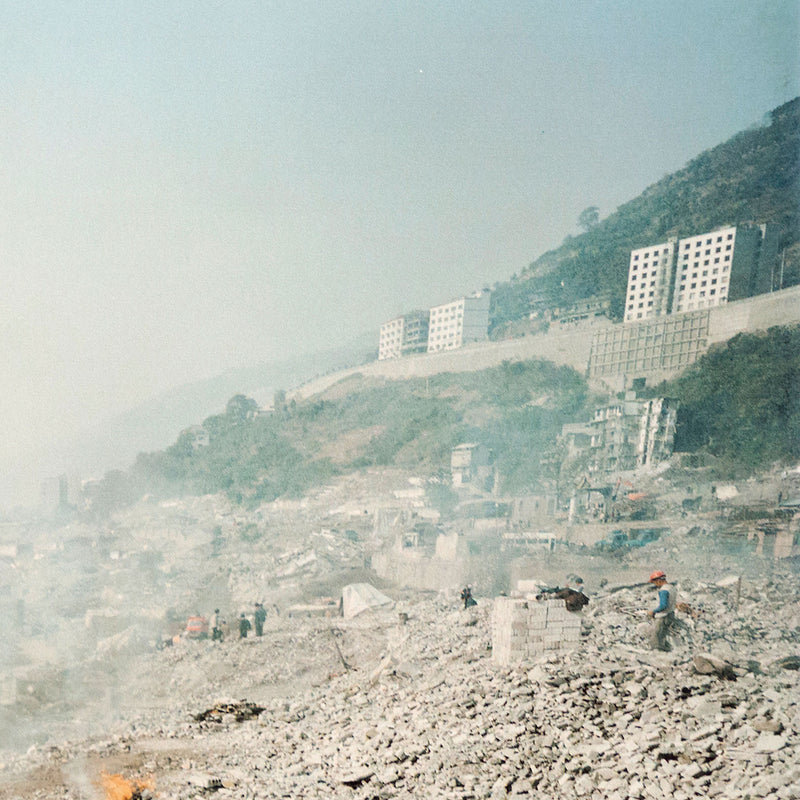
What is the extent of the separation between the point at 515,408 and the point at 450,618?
5.60 m

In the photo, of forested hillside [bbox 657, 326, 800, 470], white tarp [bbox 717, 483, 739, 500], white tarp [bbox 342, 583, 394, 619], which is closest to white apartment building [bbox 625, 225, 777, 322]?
forested hillside [bbox 657, 326, 800, 470]

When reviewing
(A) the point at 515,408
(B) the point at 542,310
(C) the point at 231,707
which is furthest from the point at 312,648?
(B) the point at 542,310

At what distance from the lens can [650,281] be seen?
10477 millimetres

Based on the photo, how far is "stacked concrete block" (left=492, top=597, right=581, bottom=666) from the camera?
464 cm

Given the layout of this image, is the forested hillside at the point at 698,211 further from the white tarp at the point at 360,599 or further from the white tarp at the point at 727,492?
the white tarp at the point at 360,599

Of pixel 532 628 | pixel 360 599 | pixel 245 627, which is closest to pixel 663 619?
pixel 532 628

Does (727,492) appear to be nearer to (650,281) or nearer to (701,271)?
(701,271)

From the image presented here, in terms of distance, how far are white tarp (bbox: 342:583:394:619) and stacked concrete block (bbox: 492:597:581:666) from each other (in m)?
3.51

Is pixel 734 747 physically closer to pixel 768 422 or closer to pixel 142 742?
pixel 142 742

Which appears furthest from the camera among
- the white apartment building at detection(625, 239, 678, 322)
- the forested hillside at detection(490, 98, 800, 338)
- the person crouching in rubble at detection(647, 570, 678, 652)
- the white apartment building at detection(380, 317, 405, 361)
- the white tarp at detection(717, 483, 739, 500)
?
the white apartment building at detection(380, 317, 405, 361)

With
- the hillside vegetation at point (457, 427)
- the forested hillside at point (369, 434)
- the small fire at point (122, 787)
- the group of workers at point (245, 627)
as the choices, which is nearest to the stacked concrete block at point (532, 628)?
the small fire at point (122, 787)

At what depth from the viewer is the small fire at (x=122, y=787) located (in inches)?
165

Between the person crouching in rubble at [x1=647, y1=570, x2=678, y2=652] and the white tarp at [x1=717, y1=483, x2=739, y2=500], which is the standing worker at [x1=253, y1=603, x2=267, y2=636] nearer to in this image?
the person crouching in rubble at [x1=647, y1=570, x2=678, y2=652]

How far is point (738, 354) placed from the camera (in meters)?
9.41
